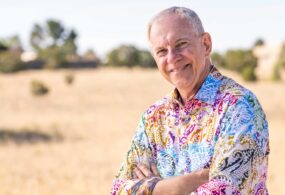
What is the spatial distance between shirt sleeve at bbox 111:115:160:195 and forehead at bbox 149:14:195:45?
0.50 metres

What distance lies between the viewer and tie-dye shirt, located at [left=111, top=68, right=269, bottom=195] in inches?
111

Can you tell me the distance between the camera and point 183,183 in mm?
2982

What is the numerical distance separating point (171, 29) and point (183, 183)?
77 centimetres

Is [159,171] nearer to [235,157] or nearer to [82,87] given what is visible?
[235,157]

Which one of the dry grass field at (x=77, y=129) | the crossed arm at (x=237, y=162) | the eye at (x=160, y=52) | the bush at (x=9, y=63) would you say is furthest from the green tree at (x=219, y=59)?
the crossed arm at (x=237, y=162)

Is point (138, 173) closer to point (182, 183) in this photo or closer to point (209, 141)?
point (182, 183)

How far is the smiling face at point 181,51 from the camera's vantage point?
300cm

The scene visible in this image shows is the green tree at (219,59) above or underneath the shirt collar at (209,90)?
above

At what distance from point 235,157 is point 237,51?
228 ft

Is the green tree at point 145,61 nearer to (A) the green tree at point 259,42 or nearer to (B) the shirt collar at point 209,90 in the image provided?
(A) the green tree at point 259,42

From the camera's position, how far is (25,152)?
2008 cm

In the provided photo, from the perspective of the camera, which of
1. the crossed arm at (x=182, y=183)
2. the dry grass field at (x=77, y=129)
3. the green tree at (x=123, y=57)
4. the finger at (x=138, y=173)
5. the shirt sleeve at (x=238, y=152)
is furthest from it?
the green tree at (x=123, y=57)

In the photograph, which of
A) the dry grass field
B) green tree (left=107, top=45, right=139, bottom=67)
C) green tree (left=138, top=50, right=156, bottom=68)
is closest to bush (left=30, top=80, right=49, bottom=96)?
the dry grass field

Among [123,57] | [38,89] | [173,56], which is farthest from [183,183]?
[123,57]
